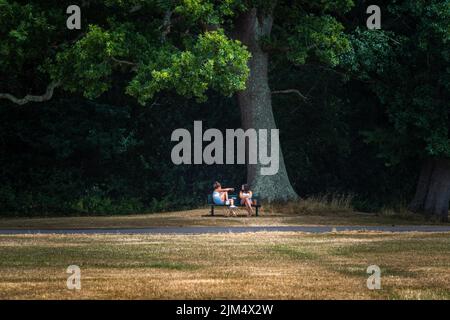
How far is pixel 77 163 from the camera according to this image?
43.6m

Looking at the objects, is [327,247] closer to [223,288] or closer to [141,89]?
[223,288]

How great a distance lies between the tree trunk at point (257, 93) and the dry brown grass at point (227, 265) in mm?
10986

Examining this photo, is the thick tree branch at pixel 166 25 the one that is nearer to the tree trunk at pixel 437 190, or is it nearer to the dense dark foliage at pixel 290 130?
the dense dark foliage at pixel 290 130

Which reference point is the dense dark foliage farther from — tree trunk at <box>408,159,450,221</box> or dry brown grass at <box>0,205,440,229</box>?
dry brown grass at <box>0,205,440,229</box>

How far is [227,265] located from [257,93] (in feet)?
65.4

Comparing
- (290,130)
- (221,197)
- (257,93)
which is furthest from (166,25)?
(290,130)

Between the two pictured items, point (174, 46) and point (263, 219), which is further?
point (174, 46)

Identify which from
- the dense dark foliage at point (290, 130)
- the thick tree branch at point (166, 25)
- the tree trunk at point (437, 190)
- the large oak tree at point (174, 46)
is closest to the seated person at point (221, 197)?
the large oak tree at point (174, 46)

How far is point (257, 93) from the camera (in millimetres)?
37156

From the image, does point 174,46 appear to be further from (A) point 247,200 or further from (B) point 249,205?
(B) point 249,205

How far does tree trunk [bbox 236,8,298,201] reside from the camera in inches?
1444

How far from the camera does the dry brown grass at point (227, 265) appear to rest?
13969 millimetres
